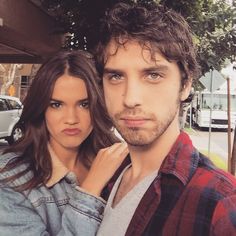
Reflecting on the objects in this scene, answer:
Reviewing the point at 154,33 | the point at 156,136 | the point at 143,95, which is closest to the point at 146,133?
the point at 156,136

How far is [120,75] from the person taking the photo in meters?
1.71

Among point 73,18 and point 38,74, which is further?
point 73,18

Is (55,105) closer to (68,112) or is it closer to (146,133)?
(68,112)

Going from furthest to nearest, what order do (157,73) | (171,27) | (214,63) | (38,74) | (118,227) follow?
(214,63) < (38,74) < (171,27) < (157,73) < (118,227)

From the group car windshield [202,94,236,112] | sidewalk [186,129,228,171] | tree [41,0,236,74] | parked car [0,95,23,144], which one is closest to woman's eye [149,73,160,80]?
tree [41,0,236,74]

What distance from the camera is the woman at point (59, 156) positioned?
194 cm

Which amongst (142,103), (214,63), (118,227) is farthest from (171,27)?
(214,63)

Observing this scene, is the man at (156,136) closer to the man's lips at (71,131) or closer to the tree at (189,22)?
the man's lips at (71,131)

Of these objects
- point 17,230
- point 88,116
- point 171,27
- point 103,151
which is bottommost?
point 17,230

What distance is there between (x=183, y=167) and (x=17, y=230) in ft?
2.98

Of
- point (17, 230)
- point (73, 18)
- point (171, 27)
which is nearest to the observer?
point (171, 27)

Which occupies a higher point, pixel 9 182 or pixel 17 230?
pixel 9 182

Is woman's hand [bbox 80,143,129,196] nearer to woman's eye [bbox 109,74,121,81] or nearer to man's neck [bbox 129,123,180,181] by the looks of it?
man's neck [bbox 129,123,180,181]

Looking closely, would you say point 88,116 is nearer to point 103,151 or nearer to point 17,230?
point 103,151
